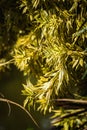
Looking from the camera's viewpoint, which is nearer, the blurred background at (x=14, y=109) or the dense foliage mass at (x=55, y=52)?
the dense foliage mass at (x=55, y=52)

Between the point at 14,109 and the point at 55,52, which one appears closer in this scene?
the point at 55,52

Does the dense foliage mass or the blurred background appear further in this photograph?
the blurred background

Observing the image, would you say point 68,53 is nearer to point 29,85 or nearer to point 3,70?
point 29,85

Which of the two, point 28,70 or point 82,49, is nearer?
point 82,49

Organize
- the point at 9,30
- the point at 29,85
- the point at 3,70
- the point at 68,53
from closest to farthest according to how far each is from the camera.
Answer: the point at 68,53, the point at 29,85, the point at 9,30, the point at 3,70

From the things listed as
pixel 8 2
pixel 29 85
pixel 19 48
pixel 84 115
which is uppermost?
pixel 8 2

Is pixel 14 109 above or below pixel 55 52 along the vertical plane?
below

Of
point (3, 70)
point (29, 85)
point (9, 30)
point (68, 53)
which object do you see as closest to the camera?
point (68, 53)

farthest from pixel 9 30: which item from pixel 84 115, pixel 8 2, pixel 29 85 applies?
pixel 84 115
